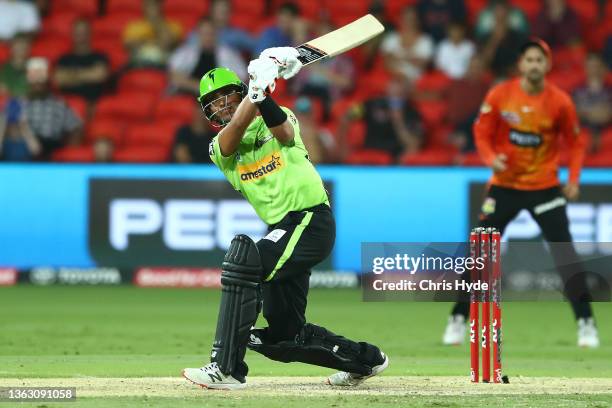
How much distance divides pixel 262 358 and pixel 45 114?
6.86 m

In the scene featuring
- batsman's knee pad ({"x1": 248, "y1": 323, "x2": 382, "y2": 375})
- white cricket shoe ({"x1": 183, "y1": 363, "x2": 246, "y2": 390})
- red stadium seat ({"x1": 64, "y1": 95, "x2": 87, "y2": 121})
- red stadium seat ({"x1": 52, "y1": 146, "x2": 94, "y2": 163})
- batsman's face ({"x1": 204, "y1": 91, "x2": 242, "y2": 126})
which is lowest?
white cricket shoe ({"x1": 183, "y1": 363, "x2": 246, "y2": 390})

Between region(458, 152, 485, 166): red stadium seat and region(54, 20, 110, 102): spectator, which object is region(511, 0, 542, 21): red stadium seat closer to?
region(458, 152, 485, 166): red stadium seat

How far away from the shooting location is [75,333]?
36.6 ft

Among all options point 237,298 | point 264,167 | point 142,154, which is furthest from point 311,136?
point 237,298

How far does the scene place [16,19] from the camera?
715 inches

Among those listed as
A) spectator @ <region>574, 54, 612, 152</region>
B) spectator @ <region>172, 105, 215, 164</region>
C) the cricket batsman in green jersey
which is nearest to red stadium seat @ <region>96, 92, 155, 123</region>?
spectator @ <region>172, 105, 215, 164</region>

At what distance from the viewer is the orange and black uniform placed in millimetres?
10648

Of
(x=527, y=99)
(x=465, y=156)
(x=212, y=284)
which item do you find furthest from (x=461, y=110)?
(x=527, y=99)

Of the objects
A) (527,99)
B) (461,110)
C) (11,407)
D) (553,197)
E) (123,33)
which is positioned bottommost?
(11,407)

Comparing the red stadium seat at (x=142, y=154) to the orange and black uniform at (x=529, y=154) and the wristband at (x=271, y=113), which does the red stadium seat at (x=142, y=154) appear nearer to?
the orange and black uniform at (x=529, y=154)

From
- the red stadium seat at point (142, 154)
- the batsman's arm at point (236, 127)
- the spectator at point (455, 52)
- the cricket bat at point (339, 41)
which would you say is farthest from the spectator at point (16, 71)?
the batsman's arm at point (236, 127)

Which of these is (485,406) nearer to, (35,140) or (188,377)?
(188,377)

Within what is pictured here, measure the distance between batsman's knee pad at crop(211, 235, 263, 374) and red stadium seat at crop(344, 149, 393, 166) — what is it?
7867 mm

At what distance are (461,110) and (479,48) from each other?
4.49ft
